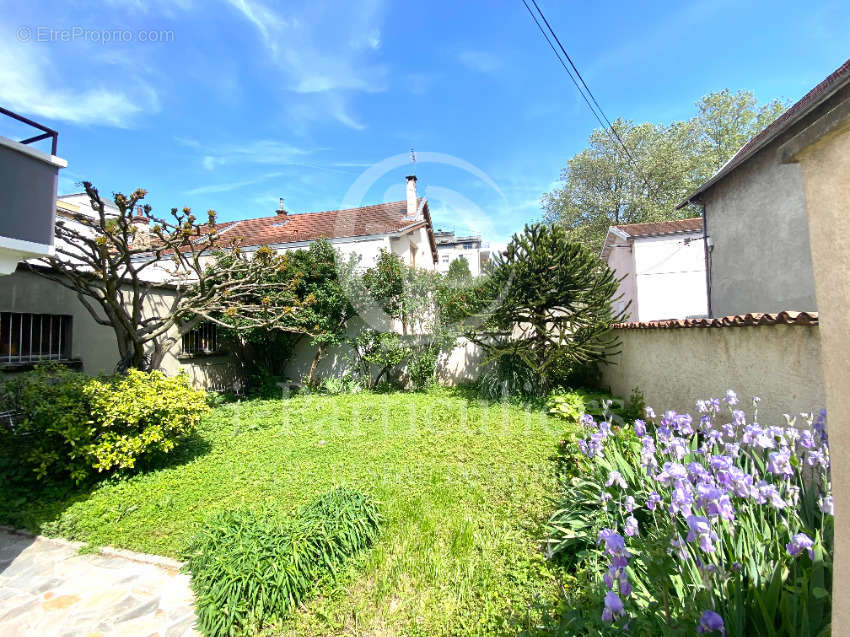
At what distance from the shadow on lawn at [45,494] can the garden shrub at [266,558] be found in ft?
6.64

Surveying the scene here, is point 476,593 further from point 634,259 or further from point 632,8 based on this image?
point 634,259

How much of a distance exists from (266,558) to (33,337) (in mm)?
7980

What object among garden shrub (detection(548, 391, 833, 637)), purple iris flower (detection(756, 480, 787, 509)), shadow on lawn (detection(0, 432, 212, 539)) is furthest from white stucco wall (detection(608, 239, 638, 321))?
shadow on lawn (detection(0, 432, 212, 539))

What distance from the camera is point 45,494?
4680 mm

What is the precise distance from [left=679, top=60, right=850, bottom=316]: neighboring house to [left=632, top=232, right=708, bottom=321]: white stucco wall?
433 cm

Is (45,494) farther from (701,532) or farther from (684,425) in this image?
(684,425)

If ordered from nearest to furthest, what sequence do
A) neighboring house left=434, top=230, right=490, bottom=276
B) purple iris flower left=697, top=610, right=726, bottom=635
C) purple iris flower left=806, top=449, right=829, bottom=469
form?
purple iris flower left=697, top=610, right=726, bottom=635 < purple iris flower left=806, top=449, right=829, bottom=469 < neighboring house left=434, top=230, right=490, bottom=276

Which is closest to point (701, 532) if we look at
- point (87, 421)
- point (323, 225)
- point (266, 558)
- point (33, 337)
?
point (266, 558)

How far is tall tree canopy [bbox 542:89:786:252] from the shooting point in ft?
78.8

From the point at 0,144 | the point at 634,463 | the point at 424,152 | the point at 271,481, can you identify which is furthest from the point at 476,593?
the point at 424,152

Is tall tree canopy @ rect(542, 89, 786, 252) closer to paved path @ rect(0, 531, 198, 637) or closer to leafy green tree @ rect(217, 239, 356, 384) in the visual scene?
leafy green tree @ rect(217, 239, 356, 384)

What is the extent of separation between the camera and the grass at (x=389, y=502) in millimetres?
2826

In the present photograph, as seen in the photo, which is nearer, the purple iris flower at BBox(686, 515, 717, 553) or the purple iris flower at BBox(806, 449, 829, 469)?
the purple iris flower at BBox(686, 515, 717, 553)

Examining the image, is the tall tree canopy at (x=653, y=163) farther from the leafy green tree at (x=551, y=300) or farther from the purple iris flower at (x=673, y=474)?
the purple iris flower at (x=673, y=474)
